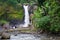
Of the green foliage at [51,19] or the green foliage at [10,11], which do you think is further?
the green foliage at [10,11]

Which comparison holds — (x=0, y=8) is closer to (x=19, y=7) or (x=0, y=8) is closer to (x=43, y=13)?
(x=19, y=7)

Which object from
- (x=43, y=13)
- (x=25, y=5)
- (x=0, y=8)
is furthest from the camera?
(x=25, y=5)

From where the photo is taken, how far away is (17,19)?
32906 mm

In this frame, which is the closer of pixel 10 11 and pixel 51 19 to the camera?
pixel 51 19

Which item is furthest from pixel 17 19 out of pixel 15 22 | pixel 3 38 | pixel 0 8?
pixel 3 38

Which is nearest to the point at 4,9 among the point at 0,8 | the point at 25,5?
the point at 0,8

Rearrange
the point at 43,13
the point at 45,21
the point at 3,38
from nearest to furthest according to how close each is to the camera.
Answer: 1. the point at 3,38
2. the point at 45,21
3. the point at 43,13

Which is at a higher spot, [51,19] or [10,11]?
[10,11]

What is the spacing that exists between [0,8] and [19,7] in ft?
9.90

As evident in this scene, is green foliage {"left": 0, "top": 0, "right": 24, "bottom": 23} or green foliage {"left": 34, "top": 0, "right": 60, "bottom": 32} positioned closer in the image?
green foliage {"left": 34, "top": 0, "right": 60, "bottom": 32}

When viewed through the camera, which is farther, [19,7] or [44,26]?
[19,7]

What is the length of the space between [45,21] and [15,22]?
11182 mm

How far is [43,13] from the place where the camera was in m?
25.8

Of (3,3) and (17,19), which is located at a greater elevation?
(3,3)
